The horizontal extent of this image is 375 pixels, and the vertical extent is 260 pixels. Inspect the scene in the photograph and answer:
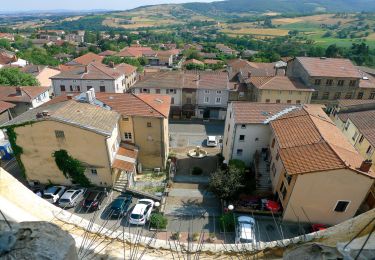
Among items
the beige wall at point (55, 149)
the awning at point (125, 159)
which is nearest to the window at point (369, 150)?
the awning at point (125, 159)

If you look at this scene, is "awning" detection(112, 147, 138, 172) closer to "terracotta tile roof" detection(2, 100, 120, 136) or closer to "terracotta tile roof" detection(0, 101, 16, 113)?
"terracotta tile roof" detection(2, 100, 120, 136)

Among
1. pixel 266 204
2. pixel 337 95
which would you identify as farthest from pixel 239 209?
pixel 337 95

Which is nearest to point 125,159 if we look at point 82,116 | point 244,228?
point 82,116

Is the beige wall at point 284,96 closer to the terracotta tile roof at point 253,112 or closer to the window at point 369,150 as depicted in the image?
the terracotta tile roof at point 253,112

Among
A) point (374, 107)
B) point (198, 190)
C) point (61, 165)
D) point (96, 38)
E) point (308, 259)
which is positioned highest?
point (308, 259)

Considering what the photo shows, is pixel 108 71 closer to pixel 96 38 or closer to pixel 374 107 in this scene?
pixel 374 107
